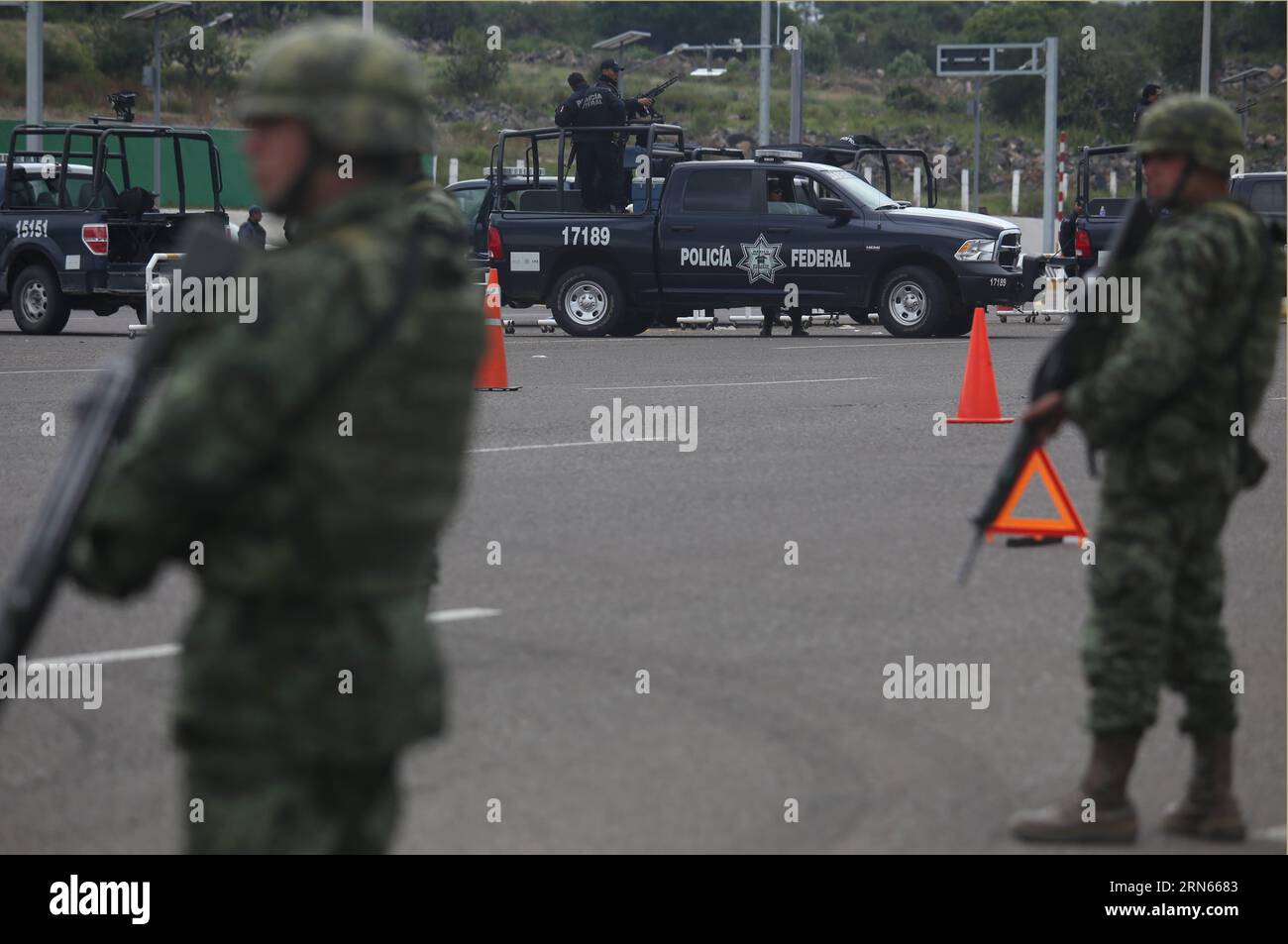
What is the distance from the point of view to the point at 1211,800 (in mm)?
5055

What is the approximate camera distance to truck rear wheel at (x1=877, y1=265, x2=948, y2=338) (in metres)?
22.6

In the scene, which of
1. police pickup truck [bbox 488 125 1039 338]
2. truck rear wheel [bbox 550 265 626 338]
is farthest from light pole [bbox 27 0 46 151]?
truck rear wheel [bbox 550 265 626 338]

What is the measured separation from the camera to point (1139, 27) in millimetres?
101125

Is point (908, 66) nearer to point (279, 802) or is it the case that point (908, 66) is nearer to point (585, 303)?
point (585, 303)

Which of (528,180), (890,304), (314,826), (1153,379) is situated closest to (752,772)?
(1153,379)

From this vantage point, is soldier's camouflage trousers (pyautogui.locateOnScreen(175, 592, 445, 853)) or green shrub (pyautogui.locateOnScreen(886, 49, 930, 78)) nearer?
soldier's camouflage trousers (pyautogui.locateOnScreen(175, 592, 445, 853))

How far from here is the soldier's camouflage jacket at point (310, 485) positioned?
289 cm

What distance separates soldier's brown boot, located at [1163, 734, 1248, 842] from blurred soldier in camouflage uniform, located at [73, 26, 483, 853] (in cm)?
257

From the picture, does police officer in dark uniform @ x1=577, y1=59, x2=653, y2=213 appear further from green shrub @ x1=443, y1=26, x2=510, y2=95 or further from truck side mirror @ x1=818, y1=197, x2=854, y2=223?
green shrub @ x1=443, y1=26, x2=510, y2=95

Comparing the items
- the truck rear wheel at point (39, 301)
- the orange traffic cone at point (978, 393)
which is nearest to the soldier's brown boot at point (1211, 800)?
the orange traffic cone at point (978, 393)

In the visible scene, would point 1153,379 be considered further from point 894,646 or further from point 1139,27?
point 1139,27

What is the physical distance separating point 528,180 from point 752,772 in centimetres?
2026

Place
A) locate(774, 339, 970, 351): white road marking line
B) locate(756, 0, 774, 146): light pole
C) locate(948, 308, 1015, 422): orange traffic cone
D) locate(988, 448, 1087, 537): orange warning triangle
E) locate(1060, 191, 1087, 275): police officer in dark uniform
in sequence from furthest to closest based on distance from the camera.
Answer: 1. locate(756, 0, 774, 146): light pole
2. locate(1060, 191, 1087, 275): police officer in dark uniform
3. locate(774, 339, 970, 351): white road marking line
4. locate(948, 308, 1015, 422): orange traffic cone
5. locate(988, 448, 1087, 537): orange warning triangle

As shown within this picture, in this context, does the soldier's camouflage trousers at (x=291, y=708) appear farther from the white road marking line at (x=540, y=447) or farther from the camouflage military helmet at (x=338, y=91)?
the white road marking line at (x=540, y=447)
